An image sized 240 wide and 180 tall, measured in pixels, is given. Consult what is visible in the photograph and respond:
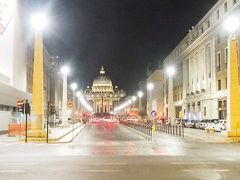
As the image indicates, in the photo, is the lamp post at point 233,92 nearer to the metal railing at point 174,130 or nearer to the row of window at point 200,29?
the metal railing at point 174,130

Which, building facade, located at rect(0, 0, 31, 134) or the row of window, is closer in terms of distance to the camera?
building facade, located at rect(0, 0, 31, 134)

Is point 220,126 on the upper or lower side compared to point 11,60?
lower

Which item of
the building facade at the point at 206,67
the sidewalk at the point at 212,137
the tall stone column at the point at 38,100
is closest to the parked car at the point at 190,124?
the building facade at the point at 206,67

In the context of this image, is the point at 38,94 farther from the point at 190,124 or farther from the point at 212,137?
the point at 190,124

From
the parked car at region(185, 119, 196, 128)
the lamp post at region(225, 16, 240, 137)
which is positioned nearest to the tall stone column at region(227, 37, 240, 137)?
the lamp post at region(225, 16, 240, 137)

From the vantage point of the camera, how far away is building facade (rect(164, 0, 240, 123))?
72.2m

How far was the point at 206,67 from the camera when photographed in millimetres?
84500

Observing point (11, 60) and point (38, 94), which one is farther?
point (11, 60)

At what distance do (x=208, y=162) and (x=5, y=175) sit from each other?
334 inches

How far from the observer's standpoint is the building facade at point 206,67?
72250 mm

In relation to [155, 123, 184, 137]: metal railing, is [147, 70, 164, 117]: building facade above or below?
above

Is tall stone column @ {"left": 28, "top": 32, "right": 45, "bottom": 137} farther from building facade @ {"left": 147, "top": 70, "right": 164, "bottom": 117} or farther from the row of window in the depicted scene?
building facade @ {"left": 147, "top": 70, "right": 164, "bottom": 117}

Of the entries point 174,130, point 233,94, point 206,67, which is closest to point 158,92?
point 206,67

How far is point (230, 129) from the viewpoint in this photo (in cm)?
4103
